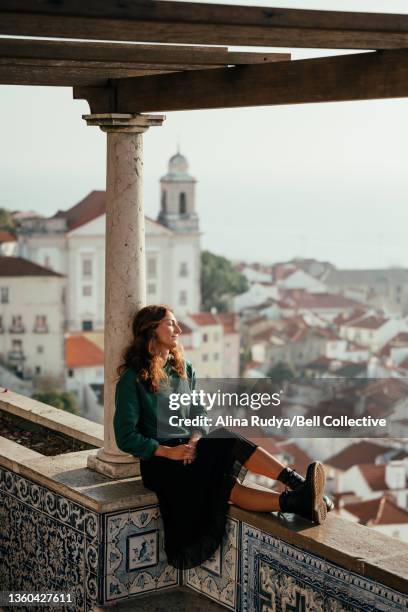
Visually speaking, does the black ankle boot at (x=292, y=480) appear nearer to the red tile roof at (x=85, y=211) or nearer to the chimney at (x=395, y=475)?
the chimney at (x=395, y=475)

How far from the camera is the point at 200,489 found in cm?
355

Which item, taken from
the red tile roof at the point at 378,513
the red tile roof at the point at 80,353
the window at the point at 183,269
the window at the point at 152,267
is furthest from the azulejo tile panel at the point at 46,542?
the window at the point at 183,269

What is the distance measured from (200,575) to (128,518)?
0.30 meters

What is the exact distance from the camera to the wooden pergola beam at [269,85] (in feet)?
8.93

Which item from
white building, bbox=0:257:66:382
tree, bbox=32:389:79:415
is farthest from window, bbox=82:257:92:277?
tree, bbox=32:389:79:415

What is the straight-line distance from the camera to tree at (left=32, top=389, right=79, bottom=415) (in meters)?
51.6

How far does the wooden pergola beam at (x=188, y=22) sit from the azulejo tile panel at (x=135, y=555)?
1742 mm

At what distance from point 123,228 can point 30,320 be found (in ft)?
173

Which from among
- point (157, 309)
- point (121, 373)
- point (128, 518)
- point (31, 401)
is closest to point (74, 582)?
point (128, 518)

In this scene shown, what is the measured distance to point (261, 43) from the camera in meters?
2.54

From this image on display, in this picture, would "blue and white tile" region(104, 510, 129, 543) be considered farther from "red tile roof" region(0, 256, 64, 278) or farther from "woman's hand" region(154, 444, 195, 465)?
"red tile roof" region(0, 256, 64, 278)

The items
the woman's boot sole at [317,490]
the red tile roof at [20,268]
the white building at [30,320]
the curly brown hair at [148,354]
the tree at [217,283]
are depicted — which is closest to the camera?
the woman's boot sole at [317,490]

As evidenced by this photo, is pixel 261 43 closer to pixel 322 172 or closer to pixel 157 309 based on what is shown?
pixel 157 309

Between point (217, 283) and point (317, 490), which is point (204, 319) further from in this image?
point (317, 490)
